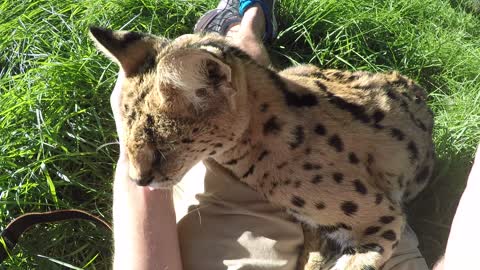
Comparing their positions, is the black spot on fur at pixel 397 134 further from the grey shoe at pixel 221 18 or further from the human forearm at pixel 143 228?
the grey shoe at pixel 221 18

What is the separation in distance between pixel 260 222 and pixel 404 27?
1617mm

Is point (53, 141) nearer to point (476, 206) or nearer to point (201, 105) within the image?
point (201, 105)

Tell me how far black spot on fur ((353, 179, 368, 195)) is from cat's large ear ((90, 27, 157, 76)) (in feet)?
2.23

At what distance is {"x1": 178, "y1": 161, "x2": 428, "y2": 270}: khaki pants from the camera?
1.63 meters

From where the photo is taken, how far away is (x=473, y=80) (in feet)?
8.43

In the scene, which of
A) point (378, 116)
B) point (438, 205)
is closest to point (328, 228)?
point (378, 116)

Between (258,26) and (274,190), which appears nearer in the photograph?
(274,190)

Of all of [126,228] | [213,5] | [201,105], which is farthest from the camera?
[213,5]

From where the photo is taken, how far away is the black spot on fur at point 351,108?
1.58m

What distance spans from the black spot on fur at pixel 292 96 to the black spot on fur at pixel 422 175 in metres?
0.55

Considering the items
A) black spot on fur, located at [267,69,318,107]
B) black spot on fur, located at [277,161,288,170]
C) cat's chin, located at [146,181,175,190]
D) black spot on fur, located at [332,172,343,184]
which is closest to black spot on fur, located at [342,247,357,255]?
black spot on fur, located at [332,172,343,184]

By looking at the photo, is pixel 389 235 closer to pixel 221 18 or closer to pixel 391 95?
pixel 391 95

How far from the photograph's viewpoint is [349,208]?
1.55 meters

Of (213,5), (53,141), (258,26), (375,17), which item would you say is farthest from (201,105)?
(375,17)
